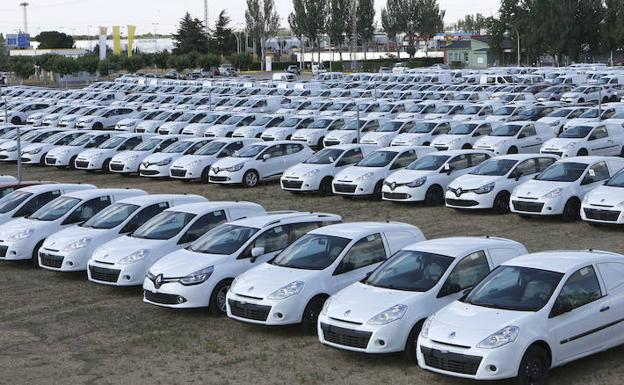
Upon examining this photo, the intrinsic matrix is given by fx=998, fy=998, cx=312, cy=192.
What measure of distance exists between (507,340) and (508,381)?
60cm

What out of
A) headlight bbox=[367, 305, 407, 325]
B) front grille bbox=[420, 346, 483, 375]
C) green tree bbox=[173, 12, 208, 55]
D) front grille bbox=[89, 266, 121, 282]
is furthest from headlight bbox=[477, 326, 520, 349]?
green tree bbox=[173, 12, 208, 55]

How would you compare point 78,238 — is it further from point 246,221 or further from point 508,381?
point 508,381

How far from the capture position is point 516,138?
2836cm

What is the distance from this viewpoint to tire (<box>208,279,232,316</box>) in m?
13.5

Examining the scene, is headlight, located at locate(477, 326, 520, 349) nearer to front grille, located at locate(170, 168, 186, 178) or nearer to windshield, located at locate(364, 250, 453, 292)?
windshield, located at locate(364, 250, 453, 292)

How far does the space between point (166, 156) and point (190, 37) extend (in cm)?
9494

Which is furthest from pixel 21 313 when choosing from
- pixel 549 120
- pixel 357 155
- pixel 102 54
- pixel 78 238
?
pixel 102 54

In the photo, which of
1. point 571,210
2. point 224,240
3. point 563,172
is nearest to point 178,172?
point 563,172

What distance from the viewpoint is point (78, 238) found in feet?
54.2

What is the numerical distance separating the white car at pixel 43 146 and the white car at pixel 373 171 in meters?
13.2

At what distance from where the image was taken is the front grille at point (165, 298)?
43.7 ft

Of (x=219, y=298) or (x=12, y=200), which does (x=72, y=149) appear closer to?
(x=12, y=200)

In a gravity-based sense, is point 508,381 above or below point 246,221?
below

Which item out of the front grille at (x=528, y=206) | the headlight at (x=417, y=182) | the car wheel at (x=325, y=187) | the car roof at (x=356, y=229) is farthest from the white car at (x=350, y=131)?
the car roof at (x=356, y=229)
